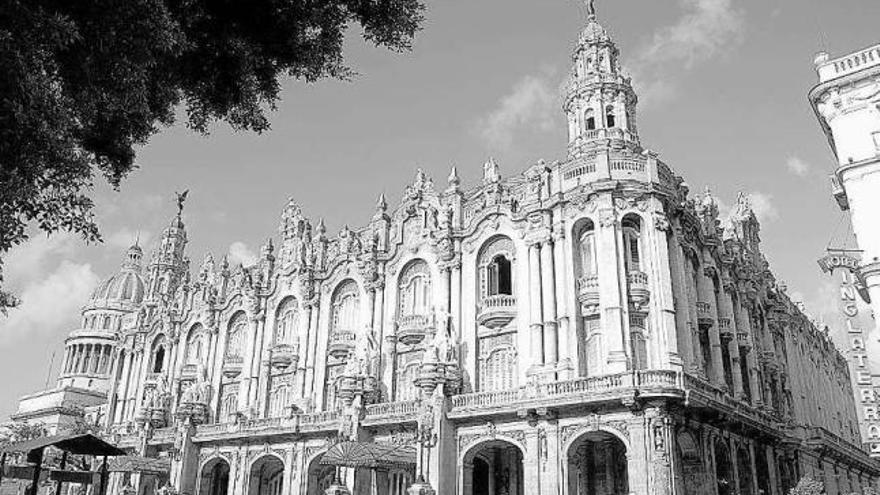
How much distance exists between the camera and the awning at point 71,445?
1939 cm

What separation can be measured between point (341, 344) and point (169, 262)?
2900 cm

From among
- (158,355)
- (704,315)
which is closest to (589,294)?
(704,315)

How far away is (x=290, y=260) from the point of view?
45.0m

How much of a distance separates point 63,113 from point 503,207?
28.7m

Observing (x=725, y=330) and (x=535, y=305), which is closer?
(x=535, y=305)

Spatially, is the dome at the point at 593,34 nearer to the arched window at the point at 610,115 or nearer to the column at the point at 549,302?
the arched window at the point at 610,115

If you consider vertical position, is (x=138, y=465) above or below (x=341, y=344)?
below

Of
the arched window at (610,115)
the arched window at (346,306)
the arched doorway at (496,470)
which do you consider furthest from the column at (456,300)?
the arched window at (610,115)

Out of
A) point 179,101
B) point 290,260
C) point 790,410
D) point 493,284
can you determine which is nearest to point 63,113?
point 179,101

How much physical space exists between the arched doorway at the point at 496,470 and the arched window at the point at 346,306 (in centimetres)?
1108

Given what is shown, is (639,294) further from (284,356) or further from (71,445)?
(71,445)

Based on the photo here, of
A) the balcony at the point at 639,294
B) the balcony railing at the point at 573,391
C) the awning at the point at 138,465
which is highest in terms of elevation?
the balcony at the point at 639,294

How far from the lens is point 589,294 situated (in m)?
31.5

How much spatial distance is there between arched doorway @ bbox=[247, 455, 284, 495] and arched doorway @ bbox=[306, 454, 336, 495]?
3.10 metres
